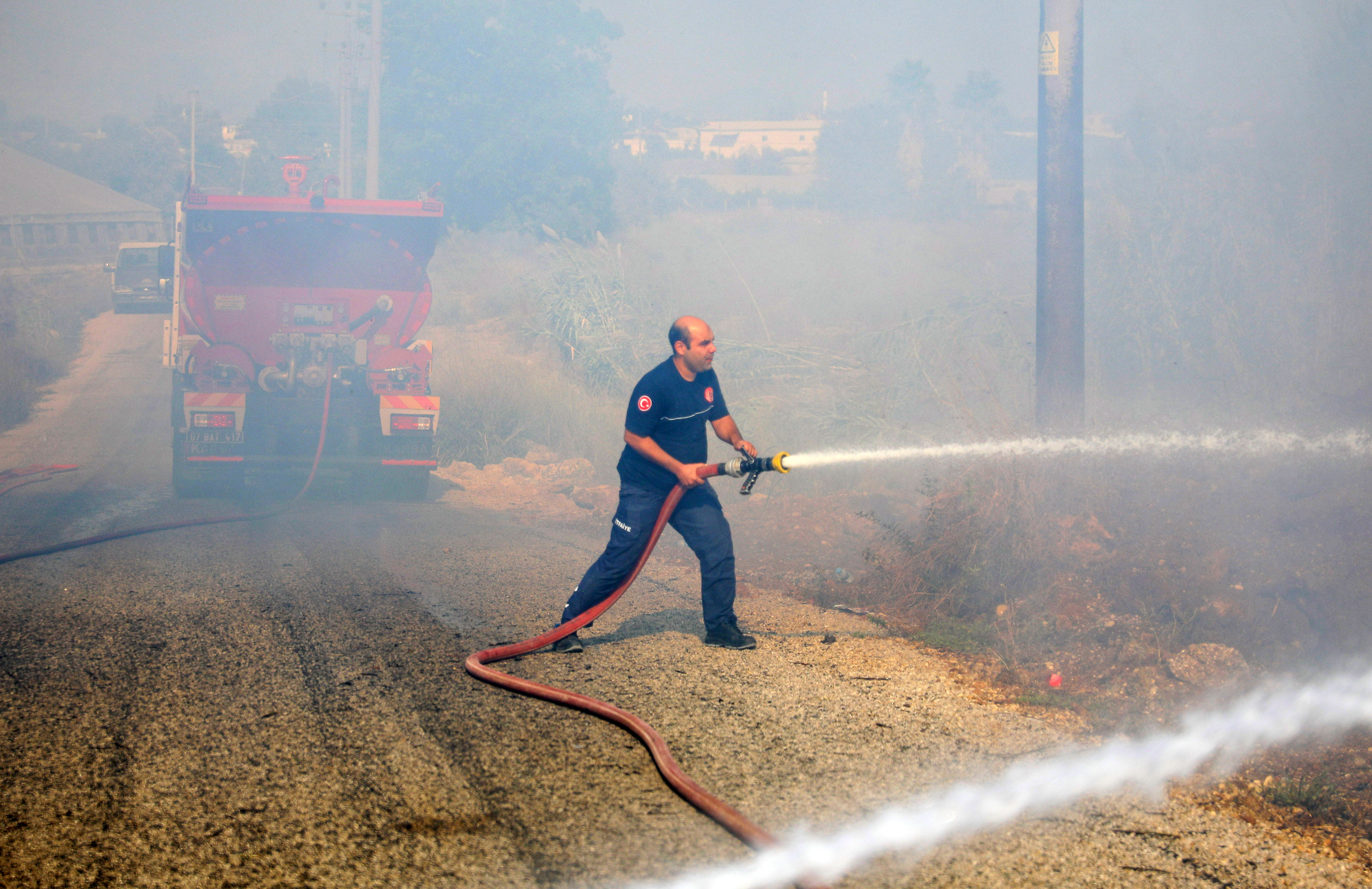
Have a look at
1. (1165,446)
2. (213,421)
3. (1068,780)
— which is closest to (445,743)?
(1068,780)

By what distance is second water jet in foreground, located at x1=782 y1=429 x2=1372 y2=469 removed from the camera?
7.09 metres

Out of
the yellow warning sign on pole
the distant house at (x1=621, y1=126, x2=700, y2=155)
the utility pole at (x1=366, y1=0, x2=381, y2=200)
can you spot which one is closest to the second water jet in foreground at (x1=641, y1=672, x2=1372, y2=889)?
the yellow warning sign on pole

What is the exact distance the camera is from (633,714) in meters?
4.18

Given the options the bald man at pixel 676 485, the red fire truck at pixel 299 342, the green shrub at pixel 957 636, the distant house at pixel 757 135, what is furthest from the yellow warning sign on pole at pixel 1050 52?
the distant house at pixel 757 135

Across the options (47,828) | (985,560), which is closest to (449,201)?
(985,560)

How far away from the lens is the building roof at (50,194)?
48500 millimetres

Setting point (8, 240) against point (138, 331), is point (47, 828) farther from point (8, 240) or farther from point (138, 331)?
point (8, 240)

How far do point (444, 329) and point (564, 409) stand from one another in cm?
1098

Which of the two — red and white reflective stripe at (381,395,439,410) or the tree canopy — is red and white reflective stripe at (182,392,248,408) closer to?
red and white reflective stripe at (381,395,439,410)

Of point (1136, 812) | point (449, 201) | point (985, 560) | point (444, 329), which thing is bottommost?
point (1136, 812)

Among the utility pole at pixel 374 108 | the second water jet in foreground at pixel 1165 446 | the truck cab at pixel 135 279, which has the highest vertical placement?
the utility pole at pixel 374 108

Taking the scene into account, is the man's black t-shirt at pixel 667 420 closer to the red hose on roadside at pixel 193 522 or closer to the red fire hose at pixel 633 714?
the red fire hose at pixel 633 714

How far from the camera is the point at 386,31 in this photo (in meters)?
27.7

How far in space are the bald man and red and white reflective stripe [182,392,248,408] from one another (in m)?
6.85
